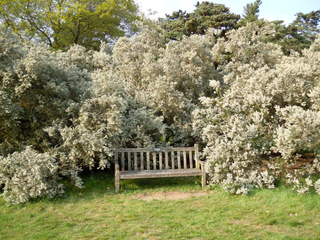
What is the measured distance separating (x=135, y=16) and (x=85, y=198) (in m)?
22.3

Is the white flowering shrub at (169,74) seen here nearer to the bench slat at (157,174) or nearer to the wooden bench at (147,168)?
the wooden bench at (147,168)

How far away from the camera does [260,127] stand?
644cm

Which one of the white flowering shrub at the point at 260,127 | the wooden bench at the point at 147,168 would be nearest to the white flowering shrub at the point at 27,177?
the wooden bench at the point at 147,168

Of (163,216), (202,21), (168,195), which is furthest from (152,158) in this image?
(202,21)

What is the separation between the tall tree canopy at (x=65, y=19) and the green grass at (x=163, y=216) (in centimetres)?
1854

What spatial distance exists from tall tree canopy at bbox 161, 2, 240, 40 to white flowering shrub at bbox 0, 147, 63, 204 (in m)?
16.3

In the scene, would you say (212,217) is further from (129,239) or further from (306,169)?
(306,169)

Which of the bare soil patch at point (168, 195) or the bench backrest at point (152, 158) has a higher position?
the bench backrest at point (152, 158)

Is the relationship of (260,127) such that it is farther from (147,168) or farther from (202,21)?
(202,21)

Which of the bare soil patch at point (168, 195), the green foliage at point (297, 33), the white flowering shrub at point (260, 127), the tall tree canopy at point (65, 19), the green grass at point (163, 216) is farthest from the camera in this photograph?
the green foliage at point (297, 33)

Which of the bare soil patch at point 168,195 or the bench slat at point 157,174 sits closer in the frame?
the bare soil patch at point 168,195

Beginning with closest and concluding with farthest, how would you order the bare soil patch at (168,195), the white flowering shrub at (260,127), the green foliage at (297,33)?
the white flowering shrub at (260,127) → the bare soil patch at (168,195) → the green foliage at (297,33)

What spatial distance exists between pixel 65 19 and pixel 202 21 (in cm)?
1080

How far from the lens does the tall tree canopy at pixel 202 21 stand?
20234mm
